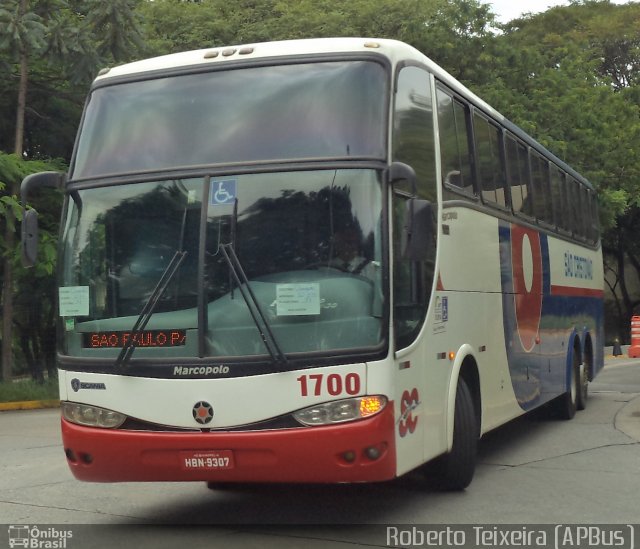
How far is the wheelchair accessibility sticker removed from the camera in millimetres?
7273

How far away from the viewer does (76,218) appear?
7688mm

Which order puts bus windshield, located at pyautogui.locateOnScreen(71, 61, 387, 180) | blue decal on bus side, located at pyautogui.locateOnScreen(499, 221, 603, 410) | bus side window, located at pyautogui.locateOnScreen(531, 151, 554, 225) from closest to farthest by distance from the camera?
Result: 1. bus windshield, located at pyautogui.locateOnScreen(71, 61, 387, 180)
2. blue decal on bus side, located at pyautogui.locateOnScreen(499, 221, 603, 410)
3. bus side window, located at pyautogui.locateOnScreen(531, 151, 554, 225)

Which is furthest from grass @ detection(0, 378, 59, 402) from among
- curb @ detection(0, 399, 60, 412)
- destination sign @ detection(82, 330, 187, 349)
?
destination sign @ detection(82, 330, 187, 349)

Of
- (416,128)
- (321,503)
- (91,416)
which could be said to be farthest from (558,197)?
(91,416)

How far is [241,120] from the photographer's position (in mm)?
7547

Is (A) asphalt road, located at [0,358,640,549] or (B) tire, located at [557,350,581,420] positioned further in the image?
(B) tire, located at [557,350,581,420]

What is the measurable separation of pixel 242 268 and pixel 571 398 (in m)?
8.36

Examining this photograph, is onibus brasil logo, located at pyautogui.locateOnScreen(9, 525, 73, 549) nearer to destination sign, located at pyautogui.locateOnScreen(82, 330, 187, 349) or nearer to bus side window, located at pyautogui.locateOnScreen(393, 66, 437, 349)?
destination sign, located at pyautogui.locateOnScreen(82, 330, 187, 349)

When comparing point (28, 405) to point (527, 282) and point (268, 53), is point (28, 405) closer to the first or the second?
point (527, 282)

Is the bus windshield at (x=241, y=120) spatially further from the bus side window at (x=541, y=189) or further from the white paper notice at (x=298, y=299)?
the bus side window at (x=541, y=189)

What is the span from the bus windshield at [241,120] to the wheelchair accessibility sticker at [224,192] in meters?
0.16

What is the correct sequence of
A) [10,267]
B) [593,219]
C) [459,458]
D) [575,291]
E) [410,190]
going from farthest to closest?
[10,267] < [593,219] < [575,291] < [459,458] < [410,190]

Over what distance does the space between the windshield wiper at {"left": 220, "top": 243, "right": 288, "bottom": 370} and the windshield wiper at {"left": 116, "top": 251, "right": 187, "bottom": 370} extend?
324 mm

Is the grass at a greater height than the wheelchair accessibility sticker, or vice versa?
the wheelchair accessibility sticker
